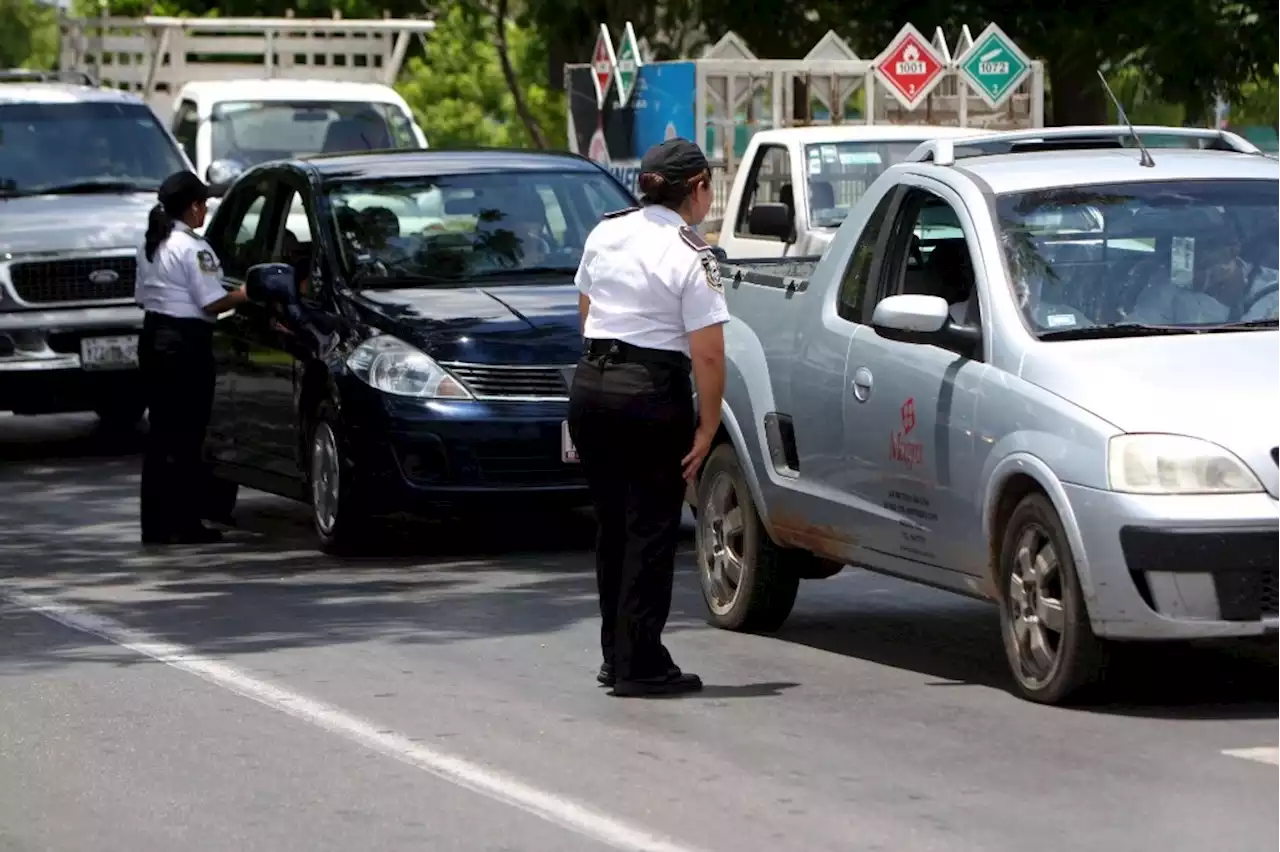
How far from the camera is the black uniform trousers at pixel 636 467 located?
29.2 ft

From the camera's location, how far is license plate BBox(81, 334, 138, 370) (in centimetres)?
1759

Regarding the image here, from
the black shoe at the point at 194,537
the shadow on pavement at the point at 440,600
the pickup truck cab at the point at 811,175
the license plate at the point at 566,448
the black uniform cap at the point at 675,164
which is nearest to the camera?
the black uniform cap at the point at 675,164

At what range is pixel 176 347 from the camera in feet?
45.3

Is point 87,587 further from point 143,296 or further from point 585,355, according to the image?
point 585,355

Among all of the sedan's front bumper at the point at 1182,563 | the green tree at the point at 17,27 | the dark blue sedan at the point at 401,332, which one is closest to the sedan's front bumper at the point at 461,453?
the dark blue sedan at the point at 401,332

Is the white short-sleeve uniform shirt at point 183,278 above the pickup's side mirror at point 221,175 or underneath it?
above

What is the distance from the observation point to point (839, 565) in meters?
10.7

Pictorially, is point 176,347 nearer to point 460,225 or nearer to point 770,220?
point 460,225

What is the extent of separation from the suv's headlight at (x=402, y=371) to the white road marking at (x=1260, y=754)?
5347 mm

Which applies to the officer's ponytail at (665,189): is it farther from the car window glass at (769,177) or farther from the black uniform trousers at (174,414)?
the car window glass at (769,177)

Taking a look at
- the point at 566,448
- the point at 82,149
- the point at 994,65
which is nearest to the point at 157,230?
the point at 566,448

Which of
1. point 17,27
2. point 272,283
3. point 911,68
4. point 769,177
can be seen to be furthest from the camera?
point 17,27

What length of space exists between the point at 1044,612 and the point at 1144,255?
130 centimetres

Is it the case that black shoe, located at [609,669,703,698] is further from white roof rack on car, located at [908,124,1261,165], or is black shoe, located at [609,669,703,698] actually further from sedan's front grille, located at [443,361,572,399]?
sedan's front grille, located at [443,361,572,399]
